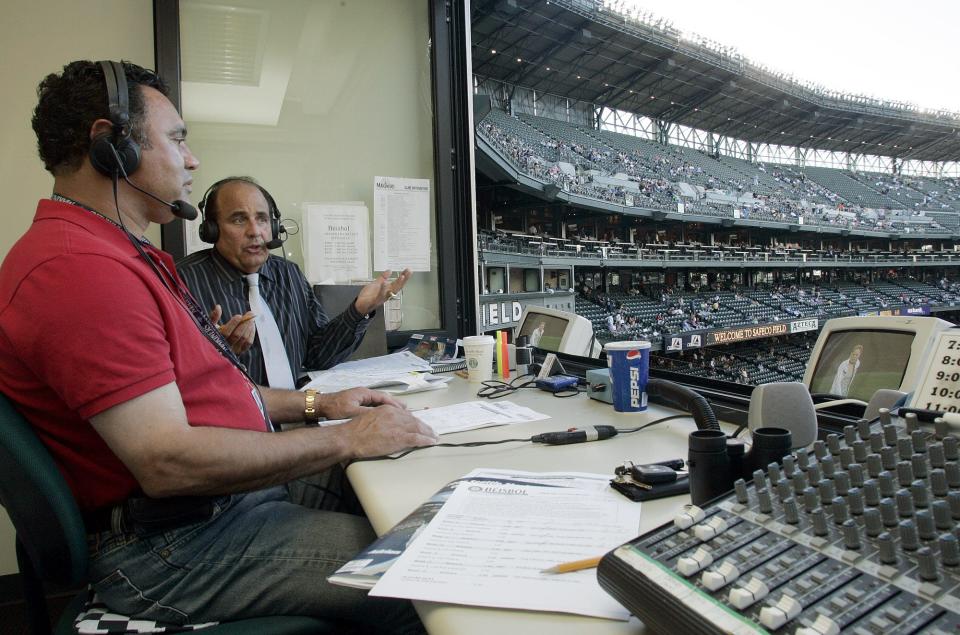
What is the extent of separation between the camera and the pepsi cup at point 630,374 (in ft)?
3.80

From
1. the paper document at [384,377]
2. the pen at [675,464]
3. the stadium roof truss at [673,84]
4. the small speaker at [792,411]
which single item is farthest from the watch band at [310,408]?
the stadium roof truss at [673,84]

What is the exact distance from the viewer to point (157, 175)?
1064 mm

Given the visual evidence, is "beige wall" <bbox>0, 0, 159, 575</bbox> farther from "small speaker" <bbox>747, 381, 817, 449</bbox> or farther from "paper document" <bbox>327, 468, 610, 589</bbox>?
"small speaker" <bbox>747, 381, 817, 449</bbox>

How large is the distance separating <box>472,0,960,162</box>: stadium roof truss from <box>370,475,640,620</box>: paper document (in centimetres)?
116

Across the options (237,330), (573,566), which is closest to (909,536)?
(573,566)

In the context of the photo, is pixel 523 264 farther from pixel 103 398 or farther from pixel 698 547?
pixel 698 547

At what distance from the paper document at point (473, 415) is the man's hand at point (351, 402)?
0.27 ft

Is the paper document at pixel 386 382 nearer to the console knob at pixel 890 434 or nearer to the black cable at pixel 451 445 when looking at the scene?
the black cable at pixel 451 445

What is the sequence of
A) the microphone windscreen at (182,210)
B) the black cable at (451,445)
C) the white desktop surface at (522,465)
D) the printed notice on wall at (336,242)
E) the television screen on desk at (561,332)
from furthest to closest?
the printed notice on wall at (336,242) → the television screen on desk at (561,332) → the microphone windscreen at (182,210) → the black cable at (451,445) → the white desktop surface at (522,465)

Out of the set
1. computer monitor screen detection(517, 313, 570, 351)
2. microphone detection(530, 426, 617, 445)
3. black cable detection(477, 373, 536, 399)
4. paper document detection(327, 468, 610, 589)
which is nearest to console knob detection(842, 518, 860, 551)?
paper document detection(327, 468, 610, 589)

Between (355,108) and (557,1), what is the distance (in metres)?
2.07

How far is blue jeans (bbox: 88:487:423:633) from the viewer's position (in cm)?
77

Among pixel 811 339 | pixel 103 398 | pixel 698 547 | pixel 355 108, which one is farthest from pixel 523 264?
pixel 698 547

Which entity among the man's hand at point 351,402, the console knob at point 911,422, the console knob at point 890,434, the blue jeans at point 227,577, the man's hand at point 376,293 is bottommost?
the blue jeans at point 227,577
